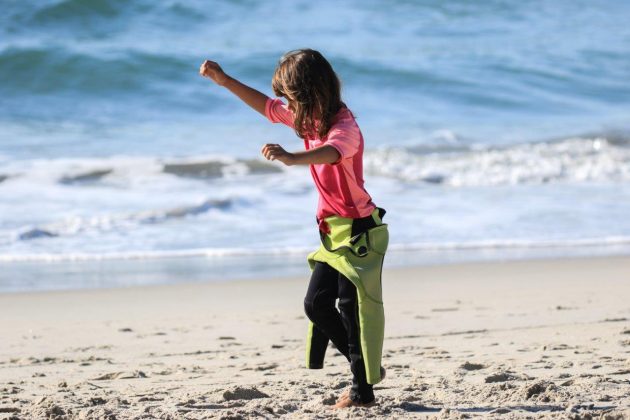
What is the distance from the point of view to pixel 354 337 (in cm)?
335

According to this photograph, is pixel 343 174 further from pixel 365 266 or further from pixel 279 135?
pixel 279 135

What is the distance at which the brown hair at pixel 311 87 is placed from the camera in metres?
3.16

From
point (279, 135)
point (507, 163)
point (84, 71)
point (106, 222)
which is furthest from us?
point (84, 71)

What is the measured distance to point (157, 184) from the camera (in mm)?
10883

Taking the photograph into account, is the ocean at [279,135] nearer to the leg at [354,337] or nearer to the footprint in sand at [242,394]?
the footprint in sand at [242,394]

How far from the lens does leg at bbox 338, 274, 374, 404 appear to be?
3307 mm

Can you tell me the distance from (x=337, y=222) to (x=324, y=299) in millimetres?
252

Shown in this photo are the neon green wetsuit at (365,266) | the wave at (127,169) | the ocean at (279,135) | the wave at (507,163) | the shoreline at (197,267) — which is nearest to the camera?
the neon green wetsuit at (365,266)

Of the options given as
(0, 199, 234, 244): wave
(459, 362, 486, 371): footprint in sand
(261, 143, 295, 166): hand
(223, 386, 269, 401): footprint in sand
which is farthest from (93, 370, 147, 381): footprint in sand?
(0, 199, 234, 244): wave

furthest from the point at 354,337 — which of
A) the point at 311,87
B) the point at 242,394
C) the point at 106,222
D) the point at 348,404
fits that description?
the point at 106,222

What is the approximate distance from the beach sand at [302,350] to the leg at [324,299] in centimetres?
28

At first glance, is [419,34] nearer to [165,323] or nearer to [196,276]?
[196,276]

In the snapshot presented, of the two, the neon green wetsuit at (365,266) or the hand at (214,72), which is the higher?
the hand at (214,72)

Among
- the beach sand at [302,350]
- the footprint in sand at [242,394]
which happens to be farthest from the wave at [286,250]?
the footprint in sand at [242,394]
